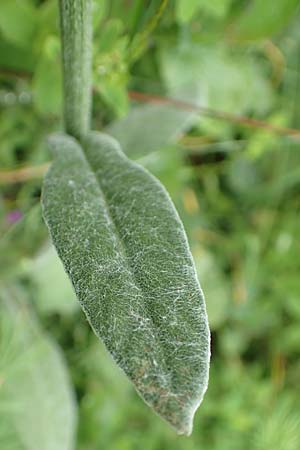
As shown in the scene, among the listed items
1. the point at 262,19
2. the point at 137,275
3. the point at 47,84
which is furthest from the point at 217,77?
the point at 137,275

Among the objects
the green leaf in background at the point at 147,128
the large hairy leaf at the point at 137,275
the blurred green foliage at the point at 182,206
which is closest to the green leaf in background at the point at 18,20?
the blurred green foliage at the point at 182,206

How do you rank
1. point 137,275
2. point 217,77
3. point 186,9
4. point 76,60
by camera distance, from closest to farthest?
point 137,275 → point 76,60 → point 186,9 → point 217,77

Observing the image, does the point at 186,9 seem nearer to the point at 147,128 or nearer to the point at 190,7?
the point at 190,7

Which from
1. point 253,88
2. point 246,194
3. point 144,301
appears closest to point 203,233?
point 246,194

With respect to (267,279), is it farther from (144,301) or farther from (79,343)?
(144,301)

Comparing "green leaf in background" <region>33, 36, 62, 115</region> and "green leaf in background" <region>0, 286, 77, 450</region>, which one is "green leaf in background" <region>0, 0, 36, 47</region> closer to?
"green leaf in background" <region>33, 36, 62, 115</region>

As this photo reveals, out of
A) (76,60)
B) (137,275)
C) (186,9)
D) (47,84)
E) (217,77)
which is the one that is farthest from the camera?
(217,77)

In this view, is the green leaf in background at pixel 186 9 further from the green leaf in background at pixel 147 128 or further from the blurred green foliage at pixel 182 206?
the green leaf in background at pixel 147 128
